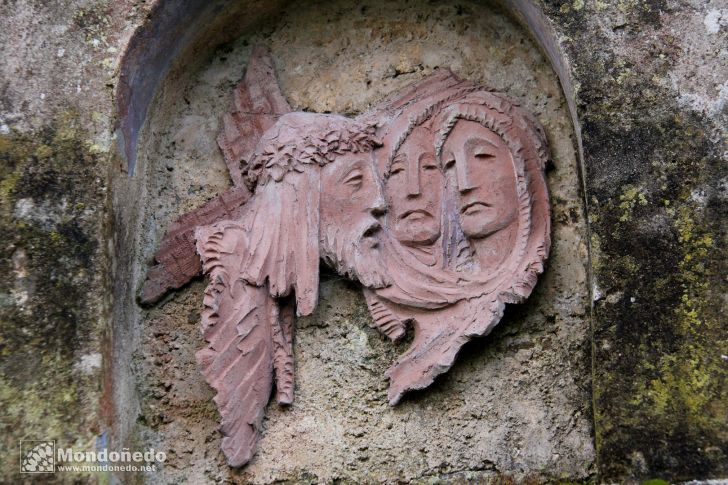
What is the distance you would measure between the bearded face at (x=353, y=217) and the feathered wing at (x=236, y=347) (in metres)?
0.28

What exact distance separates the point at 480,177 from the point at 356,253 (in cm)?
50

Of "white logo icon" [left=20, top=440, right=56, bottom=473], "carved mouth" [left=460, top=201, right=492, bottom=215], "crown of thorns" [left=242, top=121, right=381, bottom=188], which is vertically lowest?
"white logo icon" [left=20, top=440, right=56, bottom=473]

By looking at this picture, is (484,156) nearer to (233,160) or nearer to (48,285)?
(233,160)

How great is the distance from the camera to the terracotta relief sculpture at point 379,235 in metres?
3.24

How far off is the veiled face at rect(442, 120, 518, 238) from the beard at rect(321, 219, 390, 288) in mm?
316

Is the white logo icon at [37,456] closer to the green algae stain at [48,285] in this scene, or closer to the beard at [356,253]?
the green algae stain at [48,285]

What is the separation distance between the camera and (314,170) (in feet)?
11.2

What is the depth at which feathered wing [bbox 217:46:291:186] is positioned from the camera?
11.9 ft

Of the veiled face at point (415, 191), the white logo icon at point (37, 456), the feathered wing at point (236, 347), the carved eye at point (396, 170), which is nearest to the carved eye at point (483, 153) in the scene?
the veiled face at point (415, 191)

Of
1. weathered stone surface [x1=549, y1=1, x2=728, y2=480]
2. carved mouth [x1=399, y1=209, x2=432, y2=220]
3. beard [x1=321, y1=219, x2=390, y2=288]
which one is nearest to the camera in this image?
weathered stone surface [x1=549, y1=1, x2=728, y2=480]

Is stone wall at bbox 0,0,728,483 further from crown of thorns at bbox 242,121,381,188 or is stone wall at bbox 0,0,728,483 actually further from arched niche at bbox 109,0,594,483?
crown of thorns at bbox 242,121,381,188

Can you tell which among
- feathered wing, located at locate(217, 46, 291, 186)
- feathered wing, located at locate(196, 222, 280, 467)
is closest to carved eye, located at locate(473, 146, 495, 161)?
feathered wing, located at locate(217, 46, 291, 186)

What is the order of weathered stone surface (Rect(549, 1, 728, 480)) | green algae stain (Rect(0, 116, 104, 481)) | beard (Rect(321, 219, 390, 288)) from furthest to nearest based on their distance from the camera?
beard (Rect(321, 219, 390, 288))
green algae stain (Rect(0, 116, 104, 481))
weathered stone surface (Rect(549, 1, 728, 480))

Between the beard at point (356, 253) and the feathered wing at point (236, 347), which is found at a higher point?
the beard at point (356, 253)
